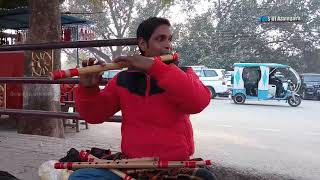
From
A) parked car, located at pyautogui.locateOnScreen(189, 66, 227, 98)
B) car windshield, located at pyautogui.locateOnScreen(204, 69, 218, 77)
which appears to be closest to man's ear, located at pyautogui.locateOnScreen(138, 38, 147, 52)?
parked car, located at pyautogui.locateOnScreen(189, 66, 227, 98)

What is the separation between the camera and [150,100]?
1828 mm

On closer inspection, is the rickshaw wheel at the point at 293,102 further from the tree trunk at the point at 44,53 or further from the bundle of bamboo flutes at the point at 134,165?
the bundle of bamboo flutes at the point at 134,165

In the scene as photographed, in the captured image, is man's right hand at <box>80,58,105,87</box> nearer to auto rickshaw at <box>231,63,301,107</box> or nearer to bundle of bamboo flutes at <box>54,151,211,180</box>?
bundle of bamboo flutes at <box>54,151,211,180</box>

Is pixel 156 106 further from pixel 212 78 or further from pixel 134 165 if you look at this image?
pixel 212 78

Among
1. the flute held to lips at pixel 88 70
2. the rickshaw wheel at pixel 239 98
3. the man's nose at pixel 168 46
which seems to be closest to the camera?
the flute held to lips at pixel 88 70

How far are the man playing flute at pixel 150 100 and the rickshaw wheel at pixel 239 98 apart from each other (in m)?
17.3

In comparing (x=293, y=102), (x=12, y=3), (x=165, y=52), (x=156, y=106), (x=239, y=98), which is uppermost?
(x=12, y=3)

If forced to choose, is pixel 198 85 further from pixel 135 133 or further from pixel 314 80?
pixel 314 80

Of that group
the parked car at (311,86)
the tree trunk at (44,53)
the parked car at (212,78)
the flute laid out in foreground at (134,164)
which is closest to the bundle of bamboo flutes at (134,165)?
the flute laid out in foreground at (134,164)

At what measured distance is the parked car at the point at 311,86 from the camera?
73.8ft

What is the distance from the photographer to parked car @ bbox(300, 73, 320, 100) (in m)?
22.5

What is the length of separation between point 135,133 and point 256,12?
26945mm

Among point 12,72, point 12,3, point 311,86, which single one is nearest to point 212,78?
point 311,86

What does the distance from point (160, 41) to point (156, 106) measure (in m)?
0.31
